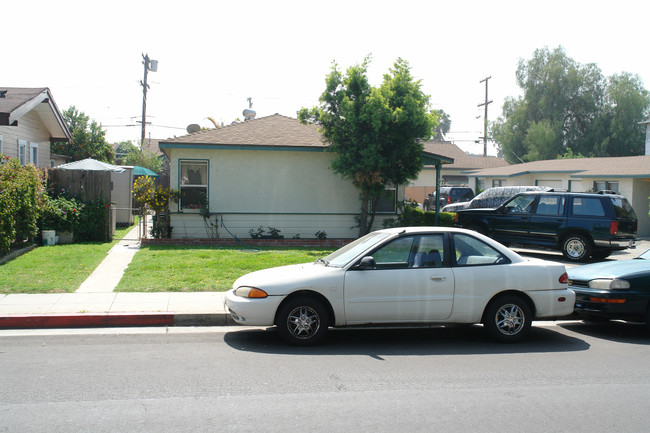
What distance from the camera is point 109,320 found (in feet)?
27.3

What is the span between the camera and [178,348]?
711 cm

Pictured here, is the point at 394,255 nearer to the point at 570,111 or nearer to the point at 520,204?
the point at 520,204

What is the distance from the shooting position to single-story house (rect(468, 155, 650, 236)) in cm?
2447

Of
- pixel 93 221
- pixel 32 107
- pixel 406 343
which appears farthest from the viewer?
pixel 32 107

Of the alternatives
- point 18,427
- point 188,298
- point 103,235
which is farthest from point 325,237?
point 18,427

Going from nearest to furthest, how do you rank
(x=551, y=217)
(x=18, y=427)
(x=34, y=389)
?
(x=18, y=427)
(x=34, y=389)
(x=551, y=217)

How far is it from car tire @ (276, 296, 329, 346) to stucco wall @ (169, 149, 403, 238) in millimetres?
10522

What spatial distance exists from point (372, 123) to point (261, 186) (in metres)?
4.26

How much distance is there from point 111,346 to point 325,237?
11276mm

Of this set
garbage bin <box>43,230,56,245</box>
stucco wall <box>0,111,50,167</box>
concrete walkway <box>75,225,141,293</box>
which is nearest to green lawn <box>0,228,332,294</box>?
concrete walkway <box>75,225,141,293</box>

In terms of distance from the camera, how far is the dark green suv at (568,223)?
593 inches

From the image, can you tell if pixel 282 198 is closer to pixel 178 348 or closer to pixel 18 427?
pixel 178 348

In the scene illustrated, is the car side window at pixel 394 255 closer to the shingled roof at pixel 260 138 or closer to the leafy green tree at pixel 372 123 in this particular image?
the leafy green tree at pixel 372 123

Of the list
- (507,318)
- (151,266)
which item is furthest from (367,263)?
(151,266)
